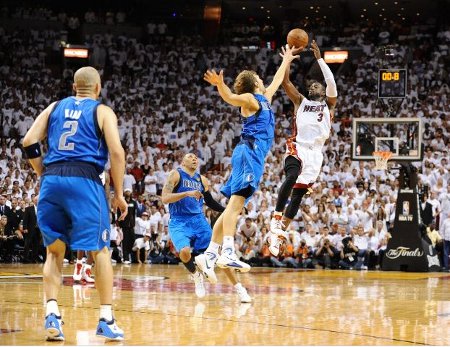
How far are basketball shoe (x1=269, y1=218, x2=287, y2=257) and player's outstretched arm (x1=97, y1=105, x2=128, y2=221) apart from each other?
11.6ft

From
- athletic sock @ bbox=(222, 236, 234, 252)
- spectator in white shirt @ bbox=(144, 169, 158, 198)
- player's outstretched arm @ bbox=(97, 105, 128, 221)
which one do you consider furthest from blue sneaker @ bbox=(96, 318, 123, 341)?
spectator in white shirt @ bbox=(144, 169, 158, 198)

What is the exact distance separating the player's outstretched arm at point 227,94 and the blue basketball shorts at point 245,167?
1.67 feet

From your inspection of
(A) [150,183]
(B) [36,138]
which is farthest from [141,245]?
(B) [36,138]

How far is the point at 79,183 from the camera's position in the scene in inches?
247

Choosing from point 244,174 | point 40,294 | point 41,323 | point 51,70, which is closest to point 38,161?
point 41,323

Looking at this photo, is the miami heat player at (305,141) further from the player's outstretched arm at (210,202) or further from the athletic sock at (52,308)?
the athletic sock at (52,308)

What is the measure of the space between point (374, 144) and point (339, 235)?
2.26 m

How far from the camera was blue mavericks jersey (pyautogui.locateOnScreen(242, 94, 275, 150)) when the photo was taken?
8.97m

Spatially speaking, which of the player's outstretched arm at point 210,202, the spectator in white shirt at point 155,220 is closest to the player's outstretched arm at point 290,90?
the player's outstretched arm at point 210,202

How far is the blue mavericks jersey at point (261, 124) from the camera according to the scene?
8969 mm

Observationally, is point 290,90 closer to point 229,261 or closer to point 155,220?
point 229,261

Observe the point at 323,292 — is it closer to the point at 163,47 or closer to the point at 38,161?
the point at 38,161

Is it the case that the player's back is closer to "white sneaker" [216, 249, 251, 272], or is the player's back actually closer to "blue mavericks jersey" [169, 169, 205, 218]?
"blue mavericks jersey" [169, 169, 205, 218]

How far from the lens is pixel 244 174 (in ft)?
29.3
